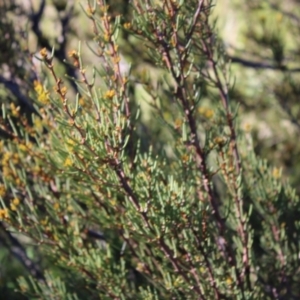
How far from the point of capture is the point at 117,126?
1.80m

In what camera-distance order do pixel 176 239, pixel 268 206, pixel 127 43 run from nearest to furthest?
pixel 176 239, pixel 268 206, pixel 127 43

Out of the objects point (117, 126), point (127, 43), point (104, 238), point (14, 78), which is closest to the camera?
point (117, 126)

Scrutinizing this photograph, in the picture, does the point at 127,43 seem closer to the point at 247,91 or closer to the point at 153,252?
the point at 247,91

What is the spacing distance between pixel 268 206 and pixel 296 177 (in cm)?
258

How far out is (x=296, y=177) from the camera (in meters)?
5.02

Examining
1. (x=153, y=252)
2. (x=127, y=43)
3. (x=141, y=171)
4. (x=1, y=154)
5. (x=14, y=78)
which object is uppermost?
(x=127, y=43)

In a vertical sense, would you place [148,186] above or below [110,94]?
below

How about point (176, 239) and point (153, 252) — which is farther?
point (153, 252)

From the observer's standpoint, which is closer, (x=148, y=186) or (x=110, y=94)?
(x=110, y=94)

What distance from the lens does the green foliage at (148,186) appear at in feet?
6.14

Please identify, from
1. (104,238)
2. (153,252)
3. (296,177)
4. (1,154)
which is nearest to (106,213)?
(153,252)

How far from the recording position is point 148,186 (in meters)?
1.96

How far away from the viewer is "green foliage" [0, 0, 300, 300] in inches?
73.7

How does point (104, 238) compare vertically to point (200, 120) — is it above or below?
below
